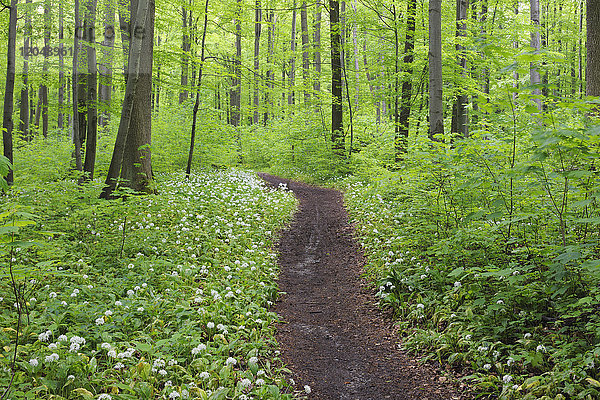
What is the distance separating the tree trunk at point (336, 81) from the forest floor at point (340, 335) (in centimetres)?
836

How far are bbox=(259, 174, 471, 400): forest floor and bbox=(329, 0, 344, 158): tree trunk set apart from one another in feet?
27.4

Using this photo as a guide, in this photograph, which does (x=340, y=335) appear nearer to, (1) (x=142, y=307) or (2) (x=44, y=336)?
(1) (x=142, y=307)

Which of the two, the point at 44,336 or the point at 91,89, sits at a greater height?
the point at 91,89

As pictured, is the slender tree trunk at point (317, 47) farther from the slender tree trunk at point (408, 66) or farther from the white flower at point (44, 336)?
the white flower at point (44, 336)

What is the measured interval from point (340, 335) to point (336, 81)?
12.7 meters

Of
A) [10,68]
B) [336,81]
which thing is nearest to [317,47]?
[336,81]

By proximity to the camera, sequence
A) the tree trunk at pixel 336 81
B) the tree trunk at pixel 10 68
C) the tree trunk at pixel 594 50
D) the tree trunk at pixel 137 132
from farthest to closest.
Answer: the tree trunk at pixel 336 81 → the tree trunk at pixel 10 68 → the tree trunk at pixel 137 132 → the tree trunk at pixel 594 50

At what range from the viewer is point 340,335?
4766 mm

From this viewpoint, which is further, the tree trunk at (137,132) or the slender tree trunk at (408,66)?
the slender tree trunk at (408,66)

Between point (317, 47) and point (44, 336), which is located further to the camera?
point (317, 47)

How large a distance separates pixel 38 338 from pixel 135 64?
17.6 ft

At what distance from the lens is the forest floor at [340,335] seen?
145 inches

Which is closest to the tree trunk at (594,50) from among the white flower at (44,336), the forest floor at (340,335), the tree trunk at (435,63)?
the tree trunk at (435,63)

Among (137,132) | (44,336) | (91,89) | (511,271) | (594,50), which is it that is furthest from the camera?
(91,89)
